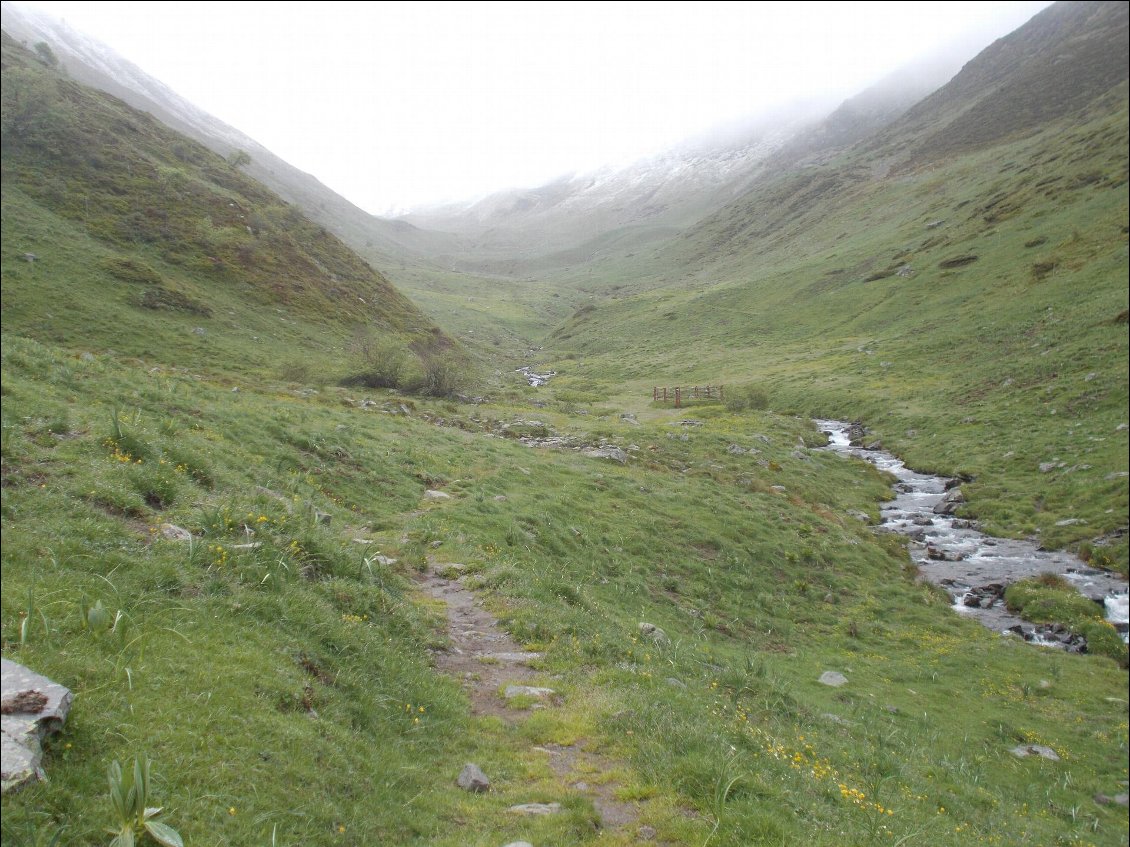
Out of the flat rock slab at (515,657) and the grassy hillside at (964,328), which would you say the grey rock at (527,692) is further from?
the grassy hillside at (964,328)

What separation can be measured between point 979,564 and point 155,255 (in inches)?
2599

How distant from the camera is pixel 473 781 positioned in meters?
7.93

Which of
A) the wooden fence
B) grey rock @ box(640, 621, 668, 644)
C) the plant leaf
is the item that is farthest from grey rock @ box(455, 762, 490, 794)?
the wooden fence

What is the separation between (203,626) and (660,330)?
12090 centimetres

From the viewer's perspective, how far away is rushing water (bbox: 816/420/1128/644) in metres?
25.3

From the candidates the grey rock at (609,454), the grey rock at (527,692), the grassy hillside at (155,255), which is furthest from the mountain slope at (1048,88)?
the grey rock at (527,692)

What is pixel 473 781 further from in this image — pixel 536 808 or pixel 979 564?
pixel 979 564

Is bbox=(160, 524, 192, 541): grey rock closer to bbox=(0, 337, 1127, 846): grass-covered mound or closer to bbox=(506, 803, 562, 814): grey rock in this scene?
bbox=(0, 337, 1127, 846): grass-covered mound

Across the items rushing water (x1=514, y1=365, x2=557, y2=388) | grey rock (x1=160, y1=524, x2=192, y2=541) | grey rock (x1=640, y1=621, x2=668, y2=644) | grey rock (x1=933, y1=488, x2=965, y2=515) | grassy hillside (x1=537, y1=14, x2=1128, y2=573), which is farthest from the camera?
rushing water (x1=514, y1=365, x2=557, y2=388)

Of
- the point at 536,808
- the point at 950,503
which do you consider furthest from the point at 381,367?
the point at 536,808

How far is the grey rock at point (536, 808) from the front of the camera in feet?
24.6

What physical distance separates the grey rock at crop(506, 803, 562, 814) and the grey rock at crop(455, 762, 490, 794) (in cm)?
56

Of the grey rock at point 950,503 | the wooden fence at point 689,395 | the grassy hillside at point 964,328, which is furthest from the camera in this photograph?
the wooden fence at point 689,395

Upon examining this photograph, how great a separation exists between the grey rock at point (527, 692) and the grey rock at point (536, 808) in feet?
9.85
